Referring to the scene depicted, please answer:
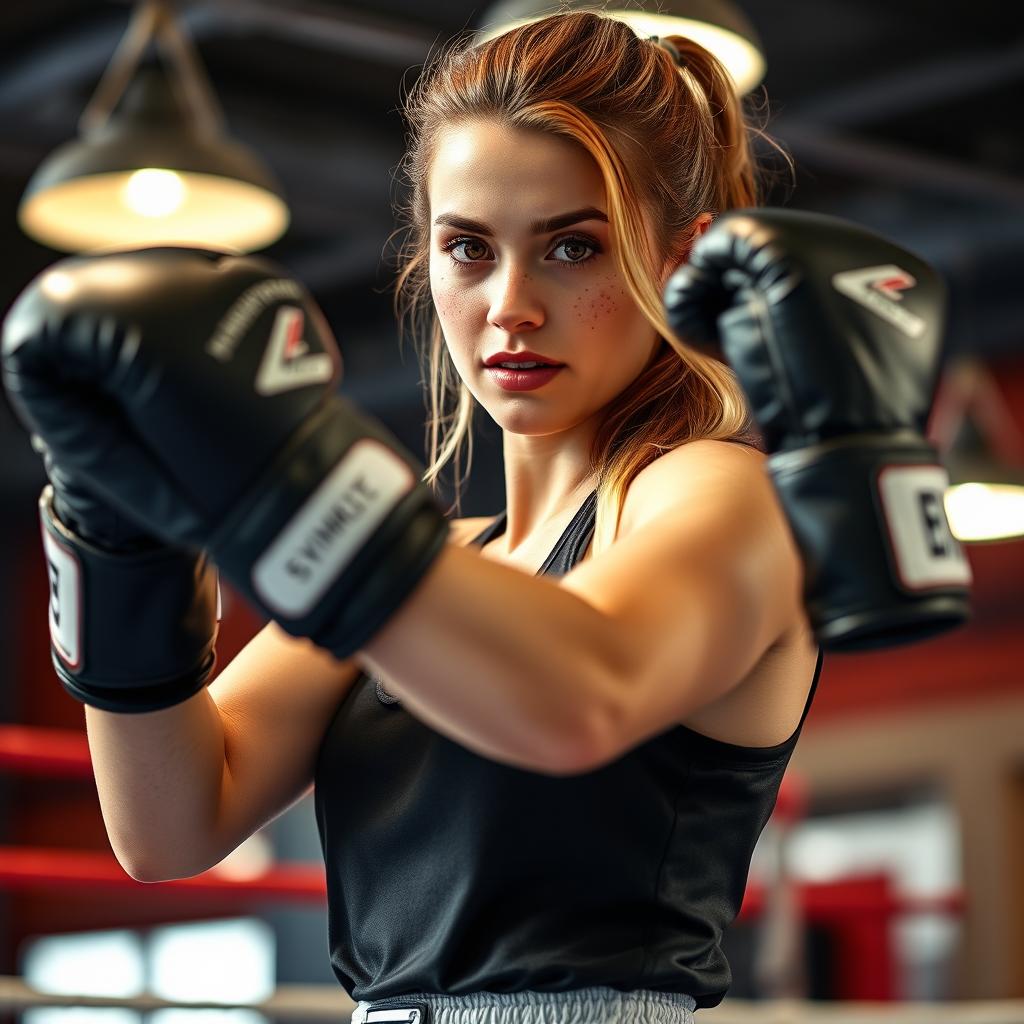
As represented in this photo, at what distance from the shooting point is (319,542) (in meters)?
0.94

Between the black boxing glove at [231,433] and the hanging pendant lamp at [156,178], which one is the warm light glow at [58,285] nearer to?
the black boxing glove at [231,433]

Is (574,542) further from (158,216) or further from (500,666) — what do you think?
(158,216)

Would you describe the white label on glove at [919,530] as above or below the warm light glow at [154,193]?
below

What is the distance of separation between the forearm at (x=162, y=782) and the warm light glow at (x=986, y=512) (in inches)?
121

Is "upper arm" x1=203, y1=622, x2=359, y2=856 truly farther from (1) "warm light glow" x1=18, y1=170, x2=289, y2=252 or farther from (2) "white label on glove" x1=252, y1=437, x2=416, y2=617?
(1) "warm light glow" x1=18, y1=170, x2=289, y2=252

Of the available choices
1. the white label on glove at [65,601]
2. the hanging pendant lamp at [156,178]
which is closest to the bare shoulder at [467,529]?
the white label on glove at [65,601]

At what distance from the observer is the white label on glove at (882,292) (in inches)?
41.2

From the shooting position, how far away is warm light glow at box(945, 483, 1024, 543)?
420 cm

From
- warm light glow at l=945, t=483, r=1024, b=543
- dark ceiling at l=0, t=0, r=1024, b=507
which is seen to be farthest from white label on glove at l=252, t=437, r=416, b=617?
warm light glow at l=945, t=483, r=1024, b=543

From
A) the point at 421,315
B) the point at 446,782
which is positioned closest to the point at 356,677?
the point at 446,782

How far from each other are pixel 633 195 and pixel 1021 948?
561 centimetres

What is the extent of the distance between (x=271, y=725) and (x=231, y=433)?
0.51 meters

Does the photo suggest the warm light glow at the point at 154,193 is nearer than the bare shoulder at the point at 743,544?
No

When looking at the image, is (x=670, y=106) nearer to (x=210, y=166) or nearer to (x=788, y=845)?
(x=210, y=166)
